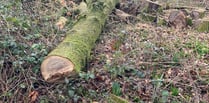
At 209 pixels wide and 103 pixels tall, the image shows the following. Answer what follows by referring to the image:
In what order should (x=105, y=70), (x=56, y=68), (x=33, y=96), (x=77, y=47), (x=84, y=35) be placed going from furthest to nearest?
1. (x=84, y=35)
2. (x=77, y=47)
3. (x=105, y=70)
4. (x=56, y=68)
5. (x=33, y=96)

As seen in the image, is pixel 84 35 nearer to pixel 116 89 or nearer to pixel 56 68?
pixel 56 68

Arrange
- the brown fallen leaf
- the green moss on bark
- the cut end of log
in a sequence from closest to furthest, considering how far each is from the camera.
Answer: the brown fallen leaf < the cut end of log < the green moss on bark

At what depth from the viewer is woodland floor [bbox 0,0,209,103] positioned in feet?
13.4

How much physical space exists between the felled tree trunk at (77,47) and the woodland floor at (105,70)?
0.46ft

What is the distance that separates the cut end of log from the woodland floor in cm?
11

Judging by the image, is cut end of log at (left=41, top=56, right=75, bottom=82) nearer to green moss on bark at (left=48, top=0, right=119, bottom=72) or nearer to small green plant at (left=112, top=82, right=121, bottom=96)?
green moss on bark at (left=48, top=0, right=119, bottom=72)

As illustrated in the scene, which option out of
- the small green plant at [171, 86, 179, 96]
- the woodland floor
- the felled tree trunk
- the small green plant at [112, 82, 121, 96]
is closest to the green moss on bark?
the felled tree trunk

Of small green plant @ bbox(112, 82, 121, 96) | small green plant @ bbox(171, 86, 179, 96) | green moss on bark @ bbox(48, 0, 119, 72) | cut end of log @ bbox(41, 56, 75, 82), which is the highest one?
green moss on bark @ bbox(48, 0, 119, 72)

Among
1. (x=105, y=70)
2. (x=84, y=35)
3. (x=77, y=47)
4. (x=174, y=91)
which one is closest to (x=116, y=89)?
(x=105, y=70)

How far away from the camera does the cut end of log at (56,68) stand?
4125mm

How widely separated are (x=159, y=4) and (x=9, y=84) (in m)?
5.09

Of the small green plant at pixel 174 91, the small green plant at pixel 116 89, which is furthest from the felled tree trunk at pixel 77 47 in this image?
the small green plant at pixel 174 91

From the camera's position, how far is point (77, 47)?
4.74 metres

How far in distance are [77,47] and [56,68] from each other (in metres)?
0.68
